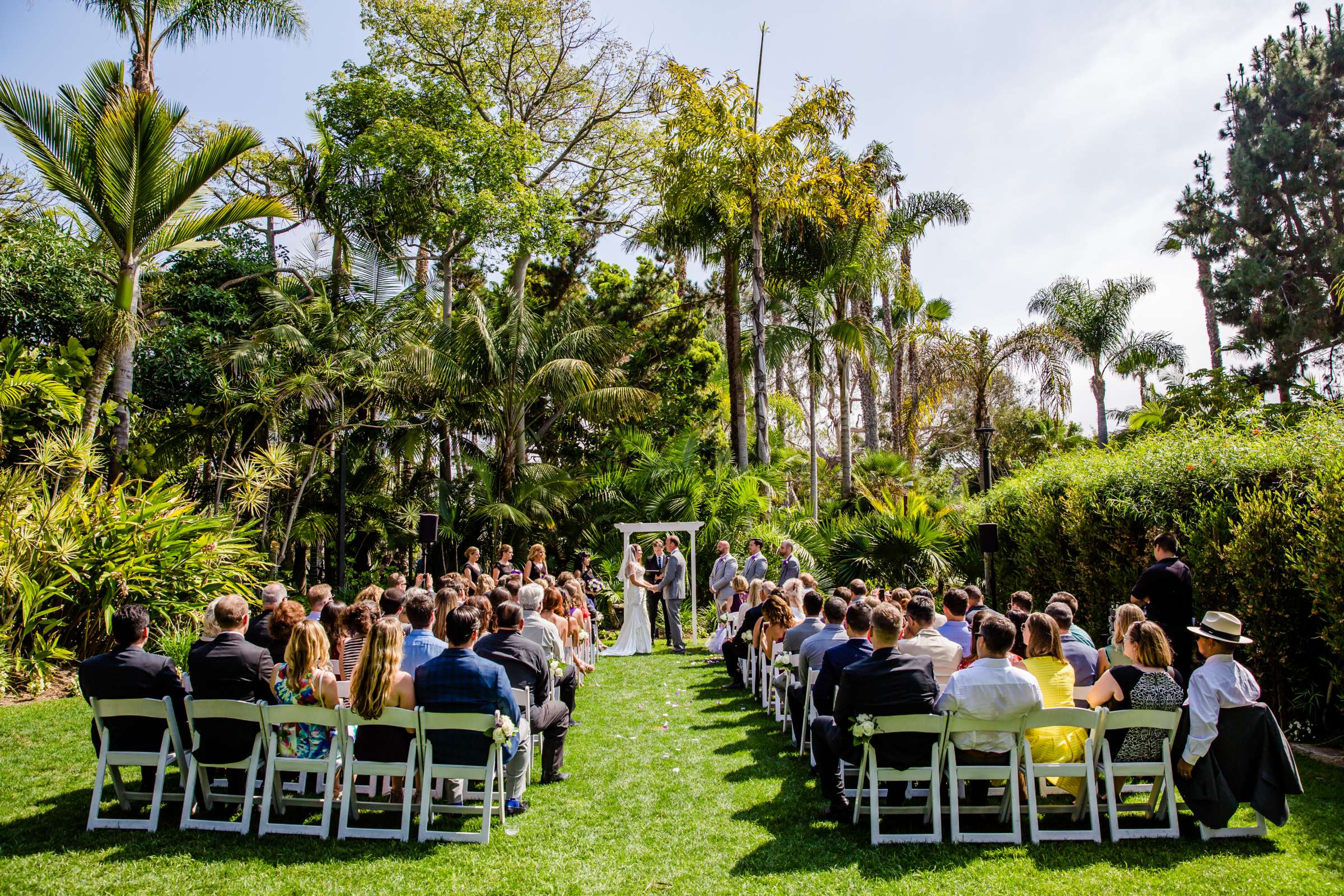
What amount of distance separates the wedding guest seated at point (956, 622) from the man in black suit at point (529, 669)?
3.33 m

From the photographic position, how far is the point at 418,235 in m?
23.6

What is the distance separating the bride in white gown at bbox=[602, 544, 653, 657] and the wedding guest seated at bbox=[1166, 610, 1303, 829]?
1006 centimetres

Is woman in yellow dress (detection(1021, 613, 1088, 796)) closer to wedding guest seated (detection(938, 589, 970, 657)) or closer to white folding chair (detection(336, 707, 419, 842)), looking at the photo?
wedding guest seated (detection(938, 589, 970, 657))

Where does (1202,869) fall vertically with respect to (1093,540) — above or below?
below

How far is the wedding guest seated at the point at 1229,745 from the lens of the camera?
5129 mm

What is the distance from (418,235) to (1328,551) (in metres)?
21.8

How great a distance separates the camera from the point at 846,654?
6.11 meters

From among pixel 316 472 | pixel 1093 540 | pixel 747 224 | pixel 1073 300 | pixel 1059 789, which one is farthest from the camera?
pixel 1073 300

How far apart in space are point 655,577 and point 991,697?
1094 cm

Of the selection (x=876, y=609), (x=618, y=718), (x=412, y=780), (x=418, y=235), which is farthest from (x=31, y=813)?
(x=418, y=235)

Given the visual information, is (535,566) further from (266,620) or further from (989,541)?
(989,541)

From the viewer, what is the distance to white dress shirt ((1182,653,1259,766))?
519 cm

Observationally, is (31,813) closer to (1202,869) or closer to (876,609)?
(876,609)

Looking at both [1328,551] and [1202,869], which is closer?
[1202,869]
